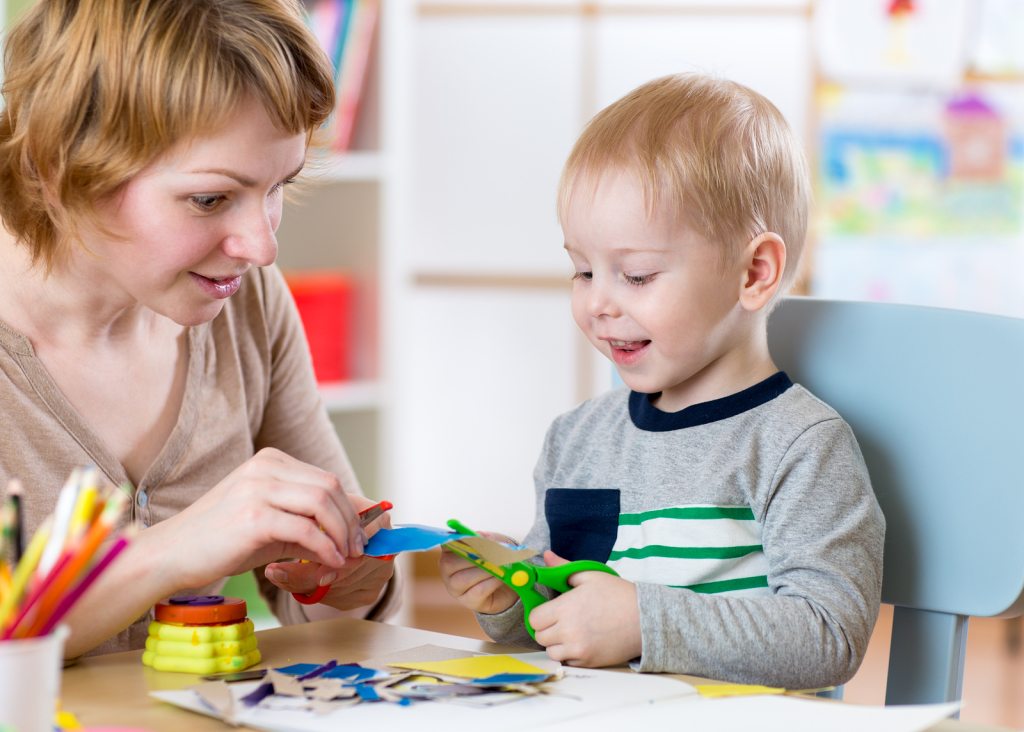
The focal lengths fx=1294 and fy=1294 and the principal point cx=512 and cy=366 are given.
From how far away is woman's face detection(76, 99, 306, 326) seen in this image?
949mm

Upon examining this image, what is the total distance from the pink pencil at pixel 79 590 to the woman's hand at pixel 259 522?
0.27 metres

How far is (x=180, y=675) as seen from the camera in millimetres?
850

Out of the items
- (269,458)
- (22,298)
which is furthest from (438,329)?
(269,458)

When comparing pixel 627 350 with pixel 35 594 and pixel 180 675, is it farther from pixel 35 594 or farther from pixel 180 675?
pixel 35 594

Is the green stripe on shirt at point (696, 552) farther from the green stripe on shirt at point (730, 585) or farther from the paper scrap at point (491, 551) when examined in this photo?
the paper scrap at point (491, 551)

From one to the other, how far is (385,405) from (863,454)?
70.2 inches

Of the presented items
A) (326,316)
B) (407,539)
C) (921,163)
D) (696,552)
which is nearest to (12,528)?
(407,539)

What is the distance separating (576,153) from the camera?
1083mm

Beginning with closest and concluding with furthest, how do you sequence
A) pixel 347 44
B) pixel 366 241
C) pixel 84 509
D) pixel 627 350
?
pixel 84 509 < pixel 627 350 < pixel 347 44 < pixel 366 241

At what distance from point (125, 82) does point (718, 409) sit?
1.71ft

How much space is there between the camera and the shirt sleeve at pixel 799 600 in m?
0.88

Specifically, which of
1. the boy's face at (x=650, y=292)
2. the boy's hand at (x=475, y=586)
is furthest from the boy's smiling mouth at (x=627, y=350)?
the boy's hand at (x=475, y=586)

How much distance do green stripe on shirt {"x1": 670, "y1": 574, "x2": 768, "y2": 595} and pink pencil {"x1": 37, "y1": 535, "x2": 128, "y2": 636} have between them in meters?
0.51

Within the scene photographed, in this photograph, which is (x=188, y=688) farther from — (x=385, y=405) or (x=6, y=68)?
(x=385, y=405)
